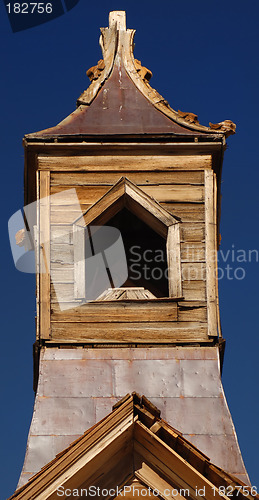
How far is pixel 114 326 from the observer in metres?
16.0

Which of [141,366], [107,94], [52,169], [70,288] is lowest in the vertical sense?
[141,366]

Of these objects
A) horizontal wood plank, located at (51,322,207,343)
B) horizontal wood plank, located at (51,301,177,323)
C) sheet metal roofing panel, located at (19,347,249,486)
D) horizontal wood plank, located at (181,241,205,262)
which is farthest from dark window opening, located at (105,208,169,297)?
sheet metal roofing panel, located at (19,347,249,486)

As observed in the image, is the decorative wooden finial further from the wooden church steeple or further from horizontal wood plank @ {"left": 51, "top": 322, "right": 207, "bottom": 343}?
horizontal wood plank @ {"left": 51, "top": 322, "right": 207, "bottom": 343}

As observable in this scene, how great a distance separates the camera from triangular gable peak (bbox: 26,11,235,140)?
57.8 ft

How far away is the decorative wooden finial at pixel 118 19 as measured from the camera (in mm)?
19188

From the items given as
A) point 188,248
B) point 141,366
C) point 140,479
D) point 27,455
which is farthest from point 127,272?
point 140,479

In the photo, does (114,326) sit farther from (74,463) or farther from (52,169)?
(74,463)

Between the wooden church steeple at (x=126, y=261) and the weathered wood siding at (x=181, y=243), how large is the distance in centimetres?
1

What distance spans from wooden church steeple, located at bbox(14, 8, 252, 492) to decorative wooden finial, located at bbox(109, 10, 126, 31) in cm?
19

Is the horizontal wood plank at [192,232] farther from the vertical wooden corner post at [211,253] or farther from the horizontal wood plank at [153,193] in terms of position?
the horizontal wood plank at [153,193]

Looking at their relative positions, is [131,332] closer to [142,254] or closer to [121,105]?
[142,254]

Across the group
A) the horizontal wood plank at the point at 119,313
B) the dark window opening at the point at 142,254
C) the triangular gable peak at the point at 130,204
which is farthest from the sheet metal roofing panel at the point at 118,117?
the horizontal wood plank at the point at 119,313

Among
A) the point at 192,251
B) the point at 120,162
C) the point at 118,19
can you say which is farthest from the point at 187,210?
the point at 118,19

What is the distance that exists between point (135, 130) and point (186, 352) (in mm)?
3424
